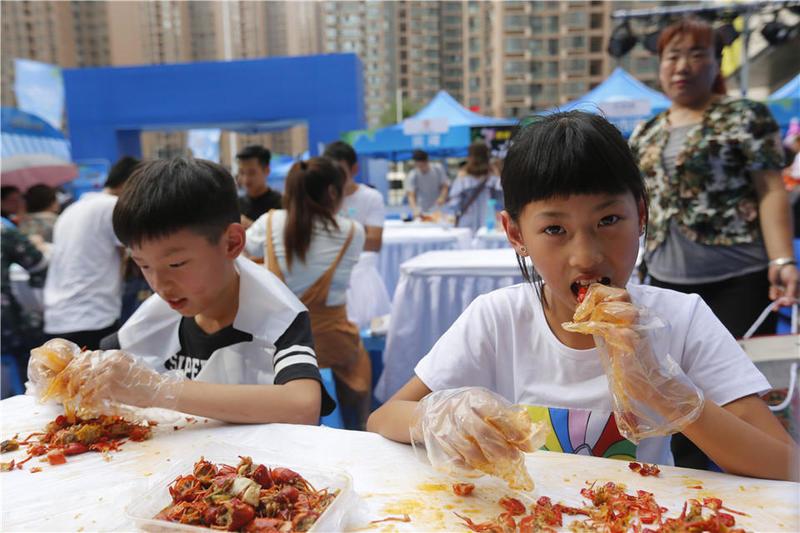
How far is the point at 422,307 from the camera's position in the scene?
10.1ft

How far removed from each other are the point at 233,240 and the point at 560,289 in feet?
2.60

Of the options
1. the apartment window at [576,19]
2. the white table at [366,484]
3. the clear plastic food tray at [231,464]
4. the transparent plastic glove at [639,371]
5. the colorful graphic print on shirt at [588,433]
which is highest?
the apartment window at [576,19]

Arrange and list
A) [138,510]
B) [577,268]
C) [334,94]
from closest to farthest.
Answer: [138,510] → [577,268] → [334,94]

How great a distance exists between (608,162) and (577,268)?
0.61 feet

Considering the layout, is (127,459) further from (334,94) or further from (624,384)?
(334,94)

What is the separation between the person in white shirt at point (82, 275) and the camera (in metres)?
3.07

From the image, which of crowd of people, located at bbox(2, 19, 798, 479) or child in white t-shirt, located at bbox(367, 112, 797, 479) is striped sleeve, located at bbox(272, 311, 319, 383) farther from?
child in white t-shirt, located at bbox(367, 112, 797, 479)

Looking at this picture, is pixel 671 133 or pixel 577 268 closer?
pixel 577 268

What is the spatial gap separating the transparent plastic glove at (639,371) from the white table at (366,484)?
10cm

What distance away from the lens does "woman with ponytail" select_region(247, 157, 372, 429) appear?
2.72m

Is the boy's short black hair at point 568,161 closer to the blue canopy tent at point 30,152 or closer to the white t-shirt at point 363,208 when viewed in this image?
the white t-shirt at point 363,208

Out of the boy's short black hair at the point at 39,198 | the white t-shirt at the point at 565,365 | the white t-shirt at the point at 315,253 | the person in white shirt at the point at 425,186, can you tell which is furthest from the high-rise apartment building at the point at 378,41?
the white t-shirt at the point at 565,365

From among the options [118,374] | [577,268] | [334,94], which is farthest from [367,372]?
[334,94]

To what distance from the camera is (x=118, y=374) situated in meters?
1.10
